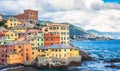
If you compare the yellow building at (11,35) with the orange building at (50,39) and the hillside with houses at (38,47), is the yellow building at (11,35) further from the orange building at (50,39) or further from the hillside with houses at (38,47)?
the orange building at (50,39)

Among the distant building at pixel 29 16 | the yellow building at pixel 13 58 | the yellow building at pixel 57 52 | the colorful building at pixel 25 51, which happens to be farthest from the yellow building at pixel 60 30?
the distant building at pixel 29 16

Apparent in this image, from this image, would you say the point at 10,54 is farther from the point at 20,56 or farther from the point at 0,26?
the point at 0,26

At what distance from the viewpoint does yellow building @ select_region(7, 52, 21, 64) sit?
95.3m

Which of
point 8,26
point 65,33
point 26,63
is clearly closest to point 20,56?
point 26,63

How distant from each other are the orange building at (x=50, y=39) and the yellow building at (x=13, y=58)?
33.7 ft

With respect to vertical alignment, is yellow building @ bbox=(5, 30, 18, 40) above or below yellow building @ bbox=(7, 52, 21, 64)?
above

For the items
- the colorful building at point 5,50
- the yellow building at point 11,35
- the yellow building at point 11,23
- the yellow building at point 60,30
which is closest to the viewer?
the colorful building at point 5,50

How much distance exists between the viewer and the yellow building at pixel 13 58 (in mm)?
95312

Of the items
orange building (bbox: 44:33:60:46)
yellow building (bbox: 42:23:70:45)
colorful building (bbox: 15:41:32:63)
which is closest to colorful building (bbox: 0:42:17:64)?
colorful building (bbox: 15:41:32:63)

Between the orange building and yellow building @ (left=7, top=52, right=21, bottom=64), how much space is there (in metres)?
10.3

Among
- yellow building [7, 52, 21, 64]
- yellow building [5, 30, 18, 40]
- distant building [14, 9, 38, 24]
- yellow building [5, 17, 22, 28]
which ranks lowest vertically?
yellow building [7, 52, 21, 64]

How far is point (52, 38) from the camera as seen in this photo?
103 m

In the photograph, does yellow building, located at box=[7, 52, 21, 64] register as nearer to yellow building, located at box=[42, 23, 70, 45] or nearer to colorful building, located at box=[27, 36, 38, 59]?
colorful building, located at box=[27, 36, 38, 59]

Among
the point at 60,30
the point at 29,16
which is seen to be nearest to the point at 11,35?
the point at 60,30
